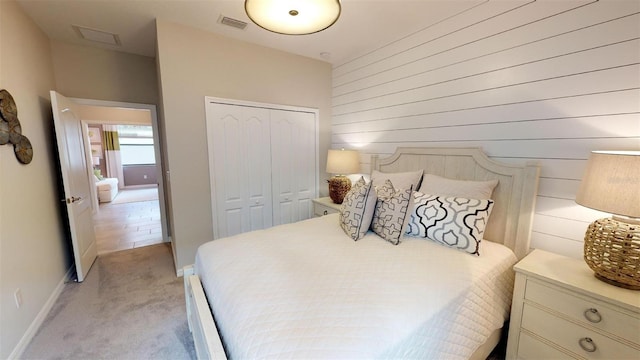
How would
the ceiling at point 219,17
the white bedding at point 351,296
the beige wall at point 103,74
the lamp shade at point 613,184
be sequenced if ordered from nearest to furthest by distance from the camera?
the white bedding at point 351,296 → the lamp shade at point 613,184 → the ceiling at point 219,17 → the beige wall at point 103,74

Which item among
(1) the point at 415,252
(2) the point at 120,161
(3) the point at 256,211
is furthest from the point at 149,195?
(1) the point at 415,252

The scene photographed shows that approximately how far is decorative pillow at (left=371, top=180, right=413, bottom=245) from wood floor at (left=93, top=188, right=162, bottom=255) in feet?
11.3

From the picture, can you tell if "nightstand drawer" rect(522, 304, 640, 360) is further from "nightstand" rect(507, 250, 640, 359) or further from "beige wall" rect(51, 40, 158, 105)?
"beige wall" rect(51, 40, 158, 105)

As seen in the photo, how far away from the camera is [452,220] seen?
168 cm

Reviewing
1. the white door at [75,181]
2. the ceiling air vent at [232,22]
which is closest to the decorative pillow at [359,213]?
the ceiling air vent at [232,22]

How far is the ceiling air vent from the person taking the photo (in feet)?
7.62

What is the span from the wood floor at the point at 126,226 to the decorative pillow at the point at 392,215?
346cm

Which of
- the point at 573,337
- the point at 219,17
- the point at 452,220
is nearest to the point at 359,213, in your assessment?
the point at 452,220

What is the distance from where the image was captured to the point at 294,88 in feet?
10.5

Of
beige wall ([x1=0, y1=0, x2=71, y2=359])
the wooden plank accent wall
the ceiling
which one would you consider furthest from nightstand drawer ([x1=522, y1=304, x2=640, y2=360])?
beige wall ([x1=0, y1=0, x2=71, y2=359])

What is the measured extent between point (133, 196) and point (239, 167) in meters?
6.27

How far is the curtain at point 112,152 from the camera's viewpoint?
811cm

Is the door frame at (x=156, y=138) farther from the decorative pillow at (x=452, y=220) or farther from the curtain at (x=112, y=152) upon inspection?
the curtain at (x=112, y=152)

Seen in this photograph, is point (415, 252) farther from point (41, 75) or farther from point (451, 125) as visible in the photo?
point (41, 75)
